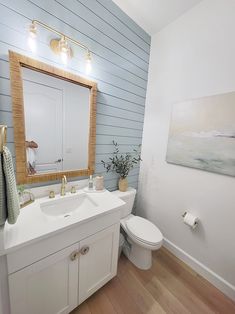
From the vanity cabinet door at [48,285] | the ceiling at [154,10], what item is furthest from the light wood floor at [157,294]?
the ceiling at [154,10]

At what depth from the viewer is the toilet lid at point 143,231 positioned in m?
1.42

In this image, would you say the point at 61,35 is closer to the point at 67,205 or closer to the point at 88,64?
the point at 88,64

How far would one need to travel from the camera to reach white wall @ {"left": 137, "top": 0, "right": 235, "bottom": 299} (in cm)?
130

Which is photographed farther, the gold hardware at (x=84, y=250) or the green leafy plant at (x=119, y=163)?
the green leafy plant at (x=119, y=163)

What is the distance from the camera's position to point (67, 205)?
4.28ft

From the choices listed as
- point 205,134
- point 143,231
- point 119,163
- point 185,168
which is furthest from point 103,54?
point 143,231

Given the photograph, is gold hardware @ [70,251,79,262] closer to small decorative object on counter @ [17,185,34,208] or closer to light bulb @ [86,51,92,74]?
small decorative object on counter @ [17,185,34,208]

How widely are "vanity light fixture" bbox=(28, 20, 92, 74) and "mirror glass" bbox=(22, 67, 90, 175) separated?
0.62 feet

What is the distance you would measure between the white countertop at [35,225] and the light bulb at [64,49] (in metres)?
1.18

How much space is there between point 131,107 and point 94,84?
0.59 m

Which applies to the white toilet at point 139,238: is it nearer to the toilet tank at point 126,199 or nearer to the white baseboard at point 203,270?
the toilet tank at point 126,199

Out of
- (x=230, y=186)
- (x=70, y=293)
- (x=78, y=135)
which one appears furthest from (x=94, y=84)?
(x=70, y=293)

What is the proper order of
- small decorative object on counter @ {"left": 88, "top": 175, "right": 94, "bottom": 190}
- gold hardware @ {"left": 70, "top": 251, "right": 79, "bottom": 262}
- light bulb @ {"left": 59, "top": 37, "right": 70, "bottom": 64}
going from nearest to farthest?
1. gold hardware @ {"left": 70, "top": 251, "right": 79, "bottom": 262}
2. light bulb @ {"left": 59, "top": 37, "right": 70, "bottom": 64}
3. small decorative object on counter @ {"left": 88, "top": 175, "right": 94, "bottom": 190}

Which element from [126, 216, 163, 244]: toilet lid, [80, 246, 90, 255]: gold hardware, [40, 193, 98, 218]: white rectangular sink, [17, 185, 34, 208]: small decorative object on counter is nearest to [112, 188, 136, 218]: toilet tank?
[126, 216, 163, 244]: toilet lid
